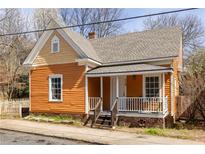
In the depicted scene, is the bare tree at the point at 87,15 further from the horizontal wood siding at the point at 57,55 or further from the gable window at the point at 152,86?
the gable window at the point at 152,86

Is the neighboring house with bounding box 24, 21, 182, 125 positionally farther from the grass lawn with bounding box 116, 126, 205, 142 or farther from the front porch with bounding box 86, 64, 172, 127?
the grass lawn with bounding box 116, 126, 205, 142

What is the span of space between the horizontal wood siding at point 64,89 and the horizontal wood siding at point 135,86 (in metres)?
2.93

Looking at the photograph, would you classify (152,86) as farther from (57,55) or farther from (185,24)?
(185,24)

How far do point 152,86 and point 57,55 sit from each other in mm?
6410

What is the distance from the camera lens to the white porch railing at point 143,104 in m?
14.3

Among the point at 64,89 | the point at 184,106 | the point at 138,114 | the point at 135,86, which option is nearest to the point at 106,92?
the point at 135,86

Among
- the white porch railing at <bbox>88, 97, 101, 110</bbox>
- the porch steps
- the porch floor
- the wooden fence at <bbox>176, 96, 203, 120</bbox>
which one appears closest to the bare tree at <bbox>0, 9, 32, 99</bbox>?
the white porch railing at <bbox>88, 97, 101, 110</bbox>

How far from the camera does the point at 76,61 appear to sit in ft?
53.2

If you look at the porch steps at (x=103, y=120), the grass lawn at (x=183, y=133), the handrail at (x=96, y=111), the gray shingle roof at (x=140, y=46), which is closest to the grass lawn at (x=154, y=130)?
the grass lawn at (x=183, y=133)

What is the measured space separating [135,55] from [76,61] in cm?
384

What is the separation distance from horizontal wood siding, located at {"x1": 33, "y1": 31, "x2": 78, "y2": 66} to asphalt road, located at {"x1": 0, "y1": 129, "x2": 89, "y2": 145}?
595cm

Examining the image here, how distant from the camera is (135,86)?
53.7ft
